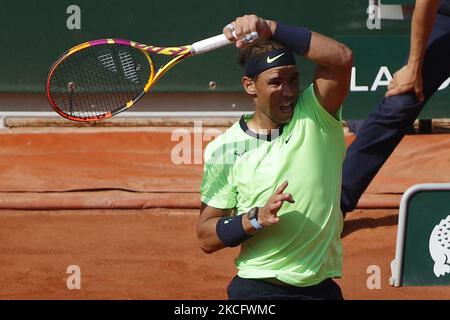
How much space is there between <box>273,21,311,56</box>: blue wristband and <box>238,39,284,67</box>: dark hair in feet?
0.10

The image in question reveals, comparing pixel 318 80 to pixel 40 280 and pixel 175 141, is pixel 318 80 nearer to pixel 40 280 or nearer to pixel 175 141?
pixel 40 280

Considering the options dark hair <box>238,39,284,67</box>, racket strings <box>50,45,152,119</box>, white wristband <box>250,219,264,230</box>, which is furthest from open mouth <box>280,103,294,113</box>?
racket strings <box>50,45,152,119</box>

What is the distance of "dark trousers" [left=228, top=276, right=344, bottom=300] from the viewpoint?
12.9 feet

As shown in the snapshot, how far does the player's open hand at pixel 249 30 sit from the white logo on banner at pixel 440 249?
229 centimetres

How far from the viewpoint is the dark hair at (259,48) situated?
13.3 ft

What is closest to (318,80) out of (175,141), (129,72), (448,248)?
(448,248)

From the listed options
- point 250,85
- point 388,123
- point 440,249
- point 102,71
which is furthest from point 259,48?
point 102,71

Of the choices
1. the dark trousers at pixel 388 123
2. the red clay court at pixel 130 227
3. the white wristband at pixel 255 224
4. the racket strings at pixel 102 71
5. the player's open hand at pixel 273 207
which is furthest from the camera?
the red clay court at pixel 130 227

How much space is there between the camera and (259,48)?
13.5 ft

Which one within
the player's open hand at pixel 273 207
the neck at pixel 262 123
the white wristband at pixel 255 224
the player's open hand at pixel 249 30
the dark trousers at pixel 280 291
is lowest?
the dark trousers at pixel 280 291

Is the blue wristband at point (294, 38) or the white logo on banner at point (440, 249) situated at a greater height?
the blue wristband at point (294, 38)

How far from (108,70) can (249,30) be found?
2.89 meters

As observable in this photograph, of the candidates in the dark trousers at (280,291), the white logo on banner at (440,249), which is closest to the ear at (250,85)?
the dark trousers at (280,291)

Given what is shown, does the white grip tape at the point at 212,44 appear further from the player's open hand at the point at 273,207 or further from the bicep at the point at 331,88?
the player's open hand at the point at 273,207
